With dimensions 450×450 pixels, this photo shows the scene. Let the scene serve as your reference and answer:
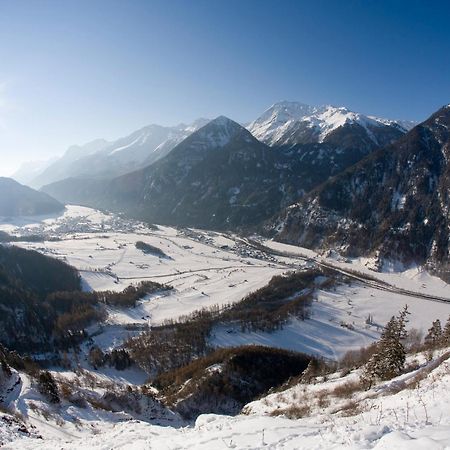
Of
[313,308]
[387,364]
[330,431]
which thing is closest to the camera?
[330,431]

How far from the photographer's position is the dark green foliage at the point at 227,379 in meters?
71.0

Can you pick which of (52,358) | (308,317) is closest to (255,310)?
(308,317)

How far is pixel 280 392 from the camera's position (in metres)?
52.2

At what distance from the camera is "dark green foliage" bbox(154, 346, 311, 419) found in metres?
71.0

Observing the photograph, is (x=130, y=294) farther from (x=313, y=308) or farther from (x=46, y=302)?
(x=313, y=308)

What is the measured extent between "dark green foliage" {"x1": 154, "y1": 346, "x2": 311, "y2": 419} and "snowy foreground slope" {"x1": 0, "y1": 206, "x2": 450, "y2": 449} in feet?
24.5

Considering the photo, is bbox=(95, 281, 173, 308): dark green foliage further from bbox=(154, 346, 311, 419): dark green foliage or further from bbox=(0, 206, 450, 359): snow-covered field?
bbox=(154, 346, 311, 419): dark green foliage

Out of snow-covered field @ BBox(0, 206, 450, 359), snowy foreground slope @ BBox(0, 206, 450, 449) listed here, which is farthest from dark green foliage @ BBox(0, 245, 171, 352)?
snowy foreground slope @ BBox(0, 206, 450, 449)

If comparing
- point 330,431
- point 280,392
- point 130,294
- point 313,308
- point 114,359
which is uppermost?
point 330,431

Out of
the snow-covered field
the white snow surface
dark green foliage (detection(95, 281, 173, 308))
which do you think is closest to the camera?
the white snow surface

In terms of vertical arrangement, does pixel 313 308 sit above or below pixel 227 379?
above

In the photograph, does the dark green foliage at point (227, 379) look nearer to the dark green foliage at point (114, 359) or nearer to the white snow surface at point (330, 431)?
the dark green foliage at point (114, 359)

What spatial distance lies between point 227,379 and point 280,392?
2811 cm

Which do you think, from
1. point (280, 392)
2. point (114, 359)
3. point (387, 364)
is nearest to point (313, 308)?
point (114, 359)
